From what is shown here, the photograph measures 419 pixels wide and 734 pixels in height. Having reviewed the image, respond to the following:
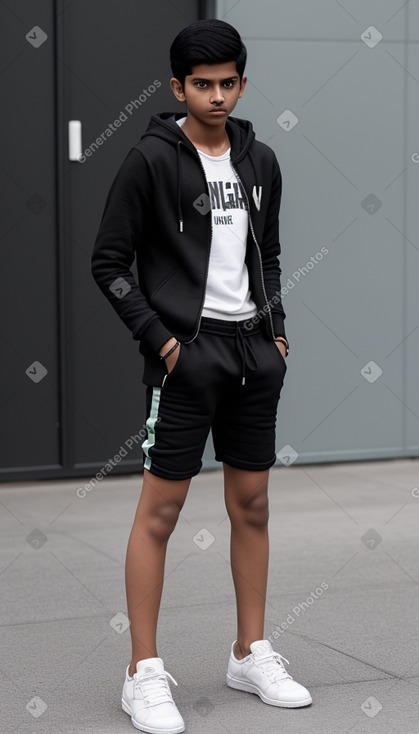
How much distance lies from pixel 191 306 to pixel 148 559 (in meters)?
0.69

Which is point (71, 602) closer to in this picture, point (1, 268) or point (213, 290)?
point (213, 290)

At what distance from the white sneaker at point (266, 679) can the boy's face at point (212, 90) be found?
148cm

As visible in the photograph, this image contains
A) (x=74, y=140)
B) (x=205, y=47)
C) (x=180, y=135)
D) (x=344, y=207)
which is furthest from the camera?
(x=344, y=207)

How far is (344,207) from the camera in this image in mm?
6727

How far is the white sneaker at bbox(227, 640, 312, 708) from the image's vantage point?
341cm

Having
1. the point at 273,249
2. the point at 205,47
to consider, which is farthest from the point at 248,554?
the point at 205,47

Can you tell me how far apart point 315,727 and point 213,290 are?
1.19 metres

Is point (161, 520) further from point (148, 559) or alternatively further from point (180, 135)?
point (180, 135)

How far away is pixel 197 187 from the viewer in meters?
3.29

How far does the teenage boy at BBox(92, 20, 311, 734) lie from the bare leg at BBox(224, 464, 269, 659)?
0.01 meters

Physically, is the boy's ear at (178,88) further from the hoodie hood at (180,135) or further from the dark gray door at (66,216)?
the dark gray door at (66,216)

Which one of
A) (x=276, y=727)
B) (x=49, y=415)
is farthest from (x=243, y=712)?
(x=49, y=415)

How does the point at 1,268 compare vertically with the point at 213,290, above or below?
below

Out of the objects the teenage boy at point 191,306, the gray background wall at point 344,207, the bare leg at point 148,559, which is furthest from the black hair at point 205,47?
the gray background wall at point 344,207
